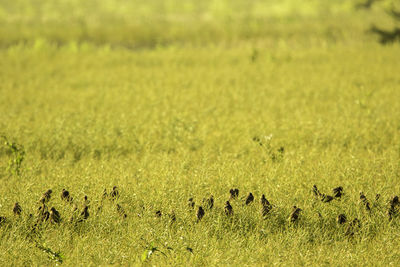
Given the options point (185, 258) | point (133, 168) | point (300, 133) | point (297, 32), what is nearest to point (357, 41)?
point (297, 32)

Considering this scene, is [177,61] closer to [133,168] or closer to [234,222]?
[133,168]

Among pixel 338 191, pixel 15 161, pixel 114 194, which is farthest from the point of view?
pixel 15 161

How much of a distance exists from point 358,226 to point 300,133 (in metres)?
2.68

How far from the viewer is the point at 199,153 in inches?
226

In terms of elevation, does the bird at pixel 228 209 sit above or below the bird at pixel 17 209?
above

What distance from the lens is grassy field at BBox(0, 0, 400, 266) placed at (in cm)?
349

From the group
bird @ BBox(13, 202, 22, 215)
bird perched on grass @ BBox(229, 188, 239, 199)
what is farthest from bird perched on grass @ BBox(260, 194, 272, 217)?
bird @ BBox(13, 202, 22, 215)

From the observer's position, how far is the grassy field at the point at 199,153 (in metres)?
3.49

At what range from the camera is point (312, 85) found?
9742 mm

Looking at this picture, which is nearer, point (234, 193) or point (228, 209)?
point (228, 209)

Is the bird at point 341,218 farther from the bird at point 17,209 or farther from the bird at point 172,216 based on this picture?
the bird at point 17,209

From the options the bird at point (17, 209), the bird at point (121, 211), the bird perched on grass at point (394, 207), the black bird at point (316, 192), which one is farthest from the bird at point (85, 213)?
the bird perched on grass at point (394, 207)

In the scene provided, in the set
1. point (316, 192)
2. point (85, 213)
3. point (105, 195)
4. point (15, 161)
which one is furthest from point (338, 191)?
point (15, 161)

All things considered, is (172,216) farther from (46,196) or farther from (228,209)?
(46,196)
